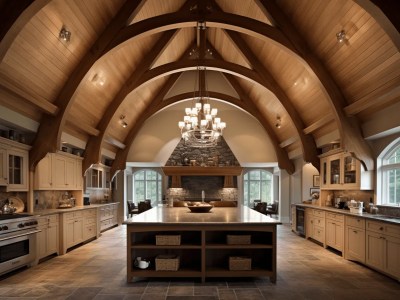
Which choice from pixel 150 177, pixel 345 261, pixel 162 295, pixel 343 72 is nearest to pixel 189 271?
pixel 162 295

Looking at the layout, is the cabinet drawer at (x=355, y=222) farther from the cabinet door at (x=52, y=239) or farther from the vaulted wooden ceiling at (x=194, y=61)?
the cabinet door at (x=52, y=239)

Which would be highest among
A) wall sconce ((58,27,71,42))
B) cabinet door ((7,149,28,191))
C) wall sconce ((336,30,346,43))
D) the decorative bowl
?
wall sconce ((58,27,71,42))

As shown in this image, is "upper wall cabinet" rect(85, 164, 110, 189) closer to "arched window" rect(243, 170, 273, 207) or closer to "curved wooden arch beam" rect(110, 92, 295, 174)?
"curved wooden arch beam" rect(110, 92, 295, 174)

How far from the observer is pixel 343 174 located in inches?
278

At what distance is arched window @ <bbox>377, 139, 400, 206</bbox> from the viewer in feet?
18.8

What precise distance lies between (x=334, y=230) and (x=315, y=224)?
3.98 feet

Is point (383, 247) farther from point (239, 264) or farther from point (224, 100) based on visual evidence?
point (224, 100)

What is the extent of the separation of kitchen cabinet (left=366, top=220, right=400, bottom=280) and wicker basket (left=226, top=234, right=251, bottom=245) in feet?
6.57

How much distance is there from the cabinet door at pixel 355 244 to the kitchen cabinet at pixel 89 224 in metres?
5.65

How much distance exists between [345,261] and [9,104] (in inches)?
250

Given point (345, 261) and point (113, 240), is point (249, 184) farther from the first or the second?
point (345, 261)

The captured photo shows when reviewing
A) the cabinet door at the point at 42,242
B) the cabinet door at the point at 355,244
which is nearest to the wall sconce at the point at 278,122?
the cabinet door at the point at 355,244

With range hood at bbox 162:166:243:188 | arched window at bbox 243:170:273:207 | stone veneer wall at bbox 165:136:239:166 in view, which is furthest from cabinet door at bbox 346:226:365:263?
arched window at bbox 243:170:273:207

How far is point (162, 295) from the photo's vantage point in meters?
4.07
